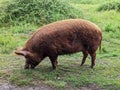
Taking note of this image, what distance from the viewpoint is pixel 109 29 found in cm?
1141

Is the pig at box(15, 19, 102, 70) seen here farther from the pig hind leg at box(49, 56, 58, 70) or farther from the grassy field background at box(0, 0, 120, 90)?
the grassy field background at box(0, 0, 120, 90)

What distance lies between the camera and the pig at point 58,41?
7367 millimetres

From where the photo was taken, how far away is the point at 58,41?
7398mm

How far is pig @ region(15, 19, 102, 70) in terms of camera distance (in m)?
7.37

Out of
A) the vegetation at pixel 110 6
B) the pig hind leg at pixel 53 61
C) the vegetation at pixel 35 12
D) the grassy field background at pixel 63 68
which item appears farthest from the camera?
the vegetation at pixel 110 6

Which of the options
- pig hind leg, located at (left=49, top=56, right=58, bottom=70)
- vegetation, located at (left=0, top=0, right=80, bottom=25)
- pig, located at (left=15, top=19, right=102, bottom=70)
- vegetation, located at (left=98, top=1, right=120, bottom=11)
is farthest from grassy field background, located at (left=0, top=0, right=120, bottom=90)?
vegetation, located at (left=98, top=1, right=120, bottom=11)

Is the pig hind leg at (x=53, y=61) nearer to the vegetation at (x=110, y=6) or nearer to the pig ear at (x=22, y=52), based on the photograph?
the pig ear at (x=22, y=52)

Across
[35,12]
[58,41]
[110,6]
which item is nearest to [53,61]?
[58,41]

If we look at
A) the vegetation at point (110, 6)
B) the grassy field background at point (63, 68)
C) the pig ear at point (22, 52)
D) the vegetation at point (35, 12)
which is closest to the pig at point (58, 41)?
the pig ear at point (22, 52)

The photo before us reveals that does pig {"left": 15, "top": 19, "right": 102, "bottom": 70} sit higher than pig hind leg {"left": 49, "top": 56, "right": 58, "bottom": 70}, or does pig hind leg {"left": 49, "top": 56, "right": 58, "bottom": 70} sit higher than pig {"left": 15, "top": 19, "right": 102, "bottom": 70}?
pig {"left": 15, "top": 19, "right": 102, "bottom": 70}

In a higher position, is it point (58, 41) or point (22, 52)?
point (58, 41)

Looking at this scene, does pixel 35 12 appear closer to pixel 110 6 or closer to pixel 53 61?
pixel 110 6

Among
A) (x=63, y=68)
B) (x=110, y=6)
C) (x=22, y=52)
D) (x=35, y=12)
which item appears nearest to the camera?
(x=22, y=52)

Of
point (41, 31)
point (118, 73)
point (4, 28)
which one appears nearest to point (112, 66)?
point (118, 73)
